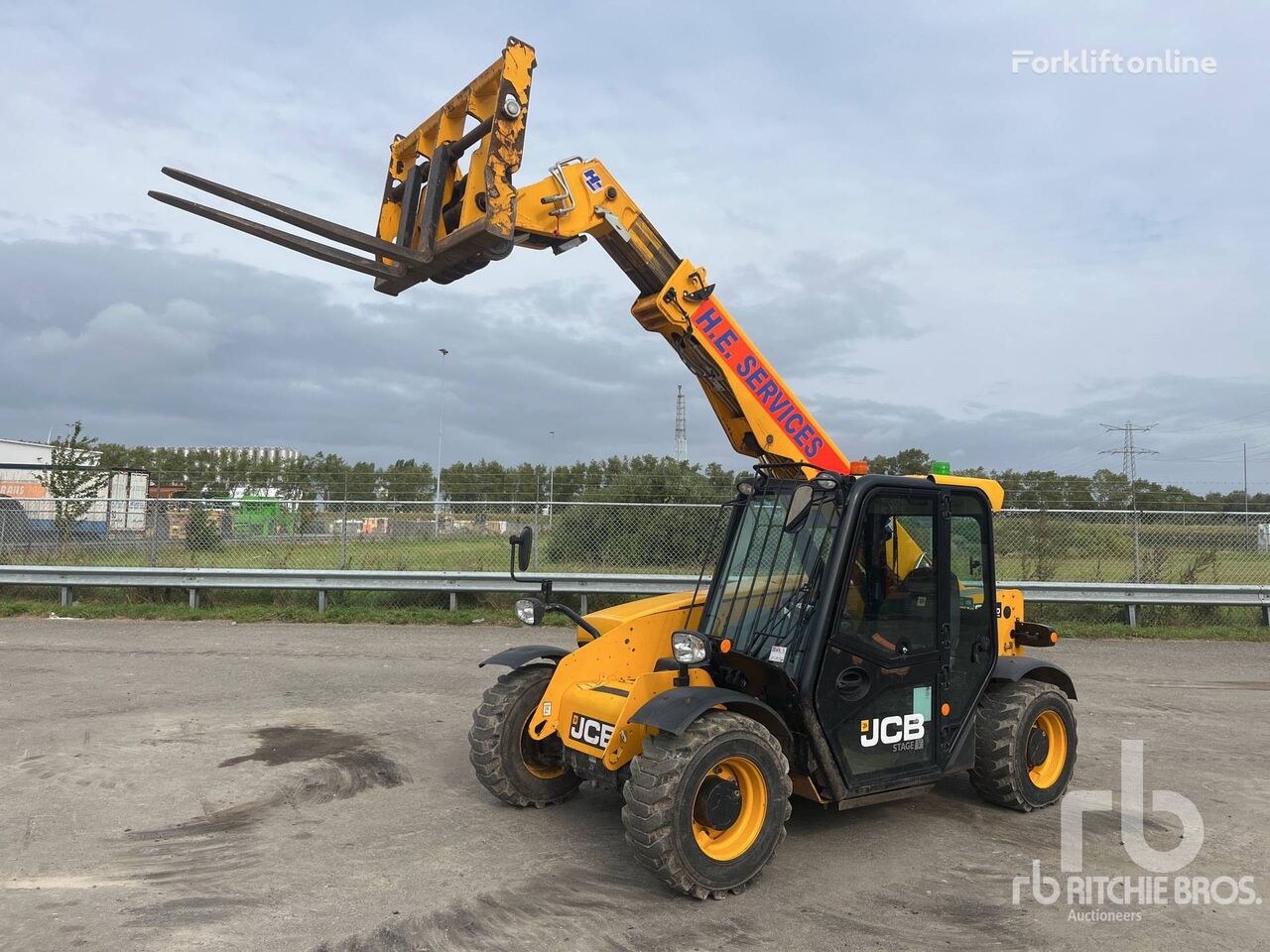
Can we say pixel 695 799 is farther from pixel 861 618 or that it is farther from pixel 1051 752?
pixel 1051 752

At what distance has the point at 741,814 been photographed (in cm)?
443

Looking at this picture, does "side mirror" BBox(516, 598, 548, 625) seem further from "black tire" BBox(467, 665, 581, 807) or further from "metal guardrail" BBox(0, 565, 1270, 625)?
"metal guardrail" BBox(0, 565, 1270, 625)

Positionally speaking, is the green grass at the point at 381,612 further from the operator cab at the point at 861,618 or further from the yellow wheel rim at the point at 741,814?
the yellow wheel rim at the point at 741,814

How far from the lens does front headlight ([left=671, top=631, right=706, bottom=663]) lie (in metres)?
4.48

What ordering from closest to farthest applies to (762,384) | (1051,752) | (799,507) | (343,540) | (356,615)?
(799,507) < (1051,752) < (762,384) < (356,615) < (343,540)

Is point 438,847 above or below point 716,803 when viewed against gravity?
below

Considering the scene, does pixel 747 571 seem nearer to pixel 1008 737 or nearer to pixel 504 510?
pixel 1008 737

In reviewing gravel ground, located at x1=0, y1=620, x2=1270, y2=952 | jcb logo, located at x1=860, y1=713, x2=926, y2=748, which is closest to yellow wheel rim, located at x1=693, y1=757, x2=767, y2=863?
gravel ground, located at x1=0, y1=620, x2=1270, y2=952

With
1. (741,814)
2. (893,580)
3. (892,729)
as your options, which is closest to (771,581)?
(893,580)

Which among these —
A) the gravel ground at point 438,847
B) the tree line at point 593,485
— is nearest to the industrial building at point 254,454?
the tree line at point 593,485

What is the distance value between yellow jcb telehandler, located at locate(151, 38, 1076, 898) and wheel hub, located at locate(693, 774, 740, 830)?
11mm

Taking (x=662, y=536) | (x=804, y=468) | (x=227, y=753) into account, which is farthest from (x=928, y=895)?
(x=662, y=536)

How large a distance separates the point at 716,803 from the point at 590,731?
0.84 m

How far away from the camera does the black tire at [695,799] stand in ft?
13.5
